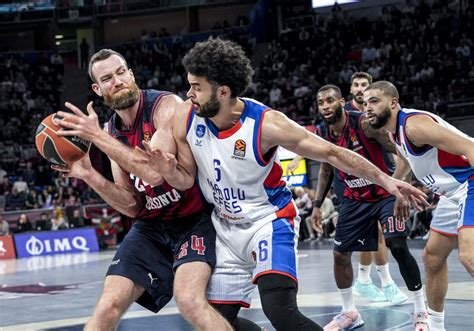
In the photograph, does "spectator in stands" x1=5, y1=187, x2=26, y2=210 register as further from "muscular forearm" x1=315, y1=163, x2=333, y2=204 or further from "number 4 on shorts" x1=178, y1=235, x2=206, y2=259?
"number 4 on shorts" x1=178, y1=235, x2=206, y2=259

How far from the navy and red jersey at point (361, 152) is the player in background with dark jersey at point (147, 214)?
8.14 feet

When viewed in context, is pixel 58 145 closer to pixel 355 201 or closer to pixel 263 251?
pixel 263 251

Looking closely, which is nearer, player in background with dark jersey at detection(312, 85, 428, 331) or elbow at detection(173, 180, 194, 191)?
elbow at detection(173, 180, 194, 191)

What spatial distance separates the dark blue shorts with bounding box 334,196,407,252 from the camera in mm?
6652

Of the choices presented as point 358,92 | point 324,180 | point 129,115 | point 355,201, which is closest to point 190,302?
point 129,115

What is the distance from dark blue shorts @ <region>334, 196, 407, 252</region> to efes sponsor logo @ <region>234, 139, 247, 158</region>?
2.64 metres

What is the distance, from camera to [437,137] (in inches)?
200

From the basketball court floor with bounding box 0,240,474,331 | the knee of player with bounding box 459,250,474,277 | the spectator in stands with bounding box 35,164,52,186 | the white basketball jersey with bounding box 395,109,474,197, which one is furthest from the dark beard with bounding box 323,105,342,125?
the spectator in stands with bounding box 35,164,52,186

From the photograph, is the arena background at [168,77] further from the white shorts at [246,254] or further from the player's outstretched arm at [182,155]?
the player's outstretched arm at [182,155]

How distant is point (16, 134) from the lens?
26.0 meters

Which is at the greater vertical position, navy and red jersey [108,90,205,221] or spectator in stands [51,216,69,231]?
navy and red jersey [108,90,205,221]

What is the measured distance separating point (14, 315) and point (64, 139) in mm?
4082

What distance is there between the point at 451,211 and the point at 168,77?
78.2 feet

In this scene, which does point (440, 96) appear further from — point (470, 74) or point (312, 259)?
point (312, 259)
